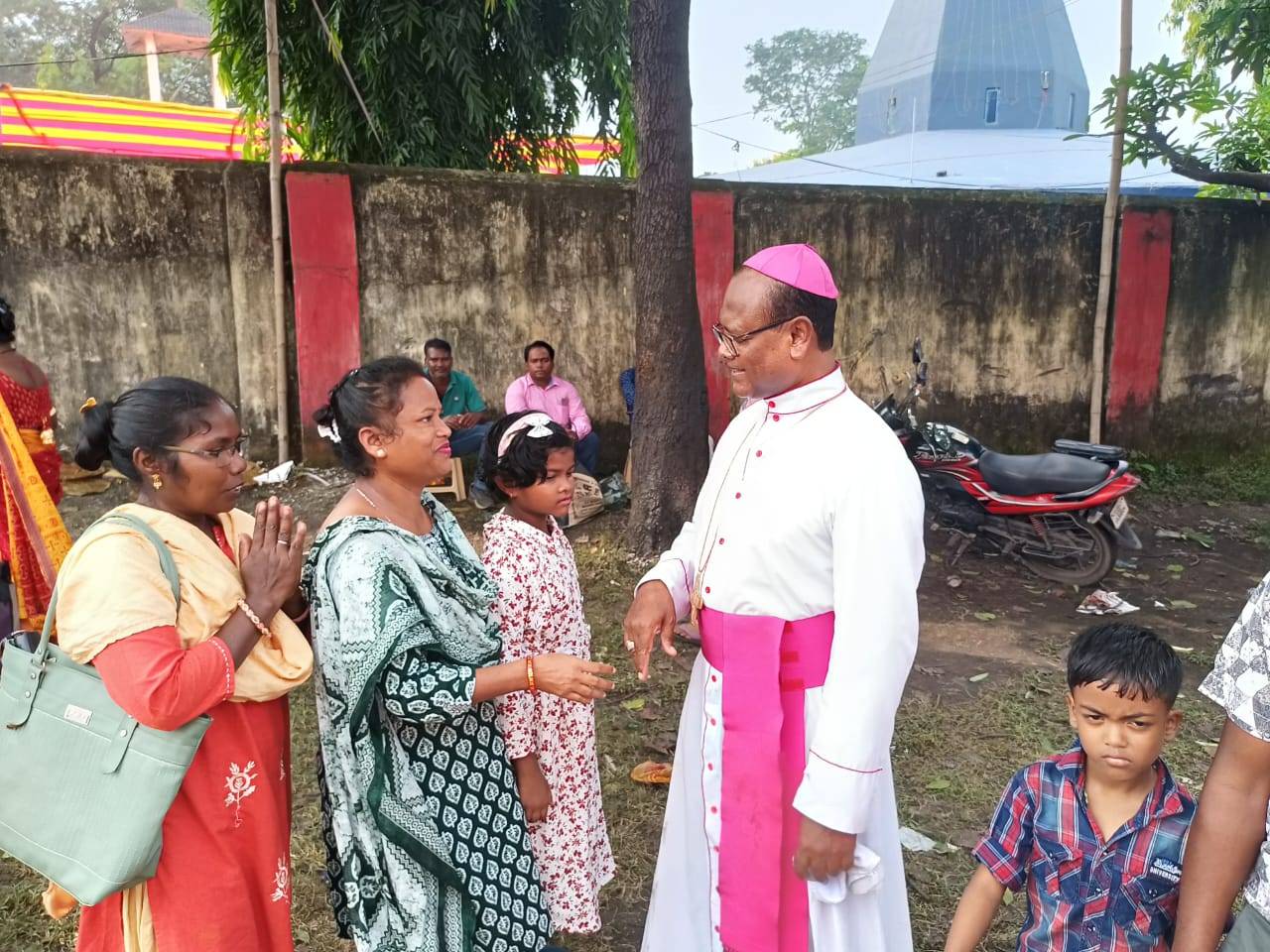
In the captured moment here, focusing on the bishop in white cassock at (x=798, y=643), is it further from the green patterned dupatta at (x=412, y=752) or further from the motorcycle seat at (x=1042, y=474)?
the motorcycle seat at (x=1042, y=474)

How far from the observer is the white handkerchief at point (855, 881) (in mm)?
1844

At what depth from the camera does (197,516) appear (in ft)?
6.33

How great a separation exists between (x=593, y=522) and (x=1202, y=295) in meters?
6.04

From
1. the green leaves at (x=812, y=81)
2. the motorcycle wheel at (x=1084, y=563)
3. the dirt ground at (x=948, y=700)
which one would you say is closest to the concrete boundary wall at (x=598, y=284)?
the dirt ground at (x=948, y=700)

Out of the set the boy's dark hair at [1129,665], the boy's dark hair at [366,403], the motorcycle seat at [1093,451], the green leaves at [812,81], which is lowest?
the motorcycle seat at [1093,451]

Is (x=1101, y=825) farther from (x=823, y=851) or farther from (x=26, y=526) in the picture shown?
(x=26, y=526)

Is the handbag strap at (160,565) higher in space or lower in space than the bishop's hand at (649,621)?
higher

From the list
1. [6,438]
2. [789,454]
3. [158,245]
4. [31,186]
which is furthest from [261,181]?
[789,454]

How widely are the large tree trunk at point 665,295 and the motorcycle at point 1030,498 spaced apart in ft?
4.51

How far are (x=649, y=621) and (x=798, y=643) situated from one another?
0.34 m

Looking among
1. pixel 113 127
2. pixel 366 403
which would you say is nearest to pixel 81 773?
pixel 366 403

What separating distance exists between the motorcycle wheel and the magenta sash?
439 cm

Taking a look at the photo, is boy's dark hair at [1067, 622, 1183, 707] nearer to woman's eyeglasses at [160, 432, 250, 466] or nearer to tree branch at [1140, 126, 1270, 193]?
woman's eyeglasses at [160, 432, 250, 466]

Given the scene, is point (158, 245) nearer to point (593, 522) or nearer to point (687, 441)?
point (593, 522)
